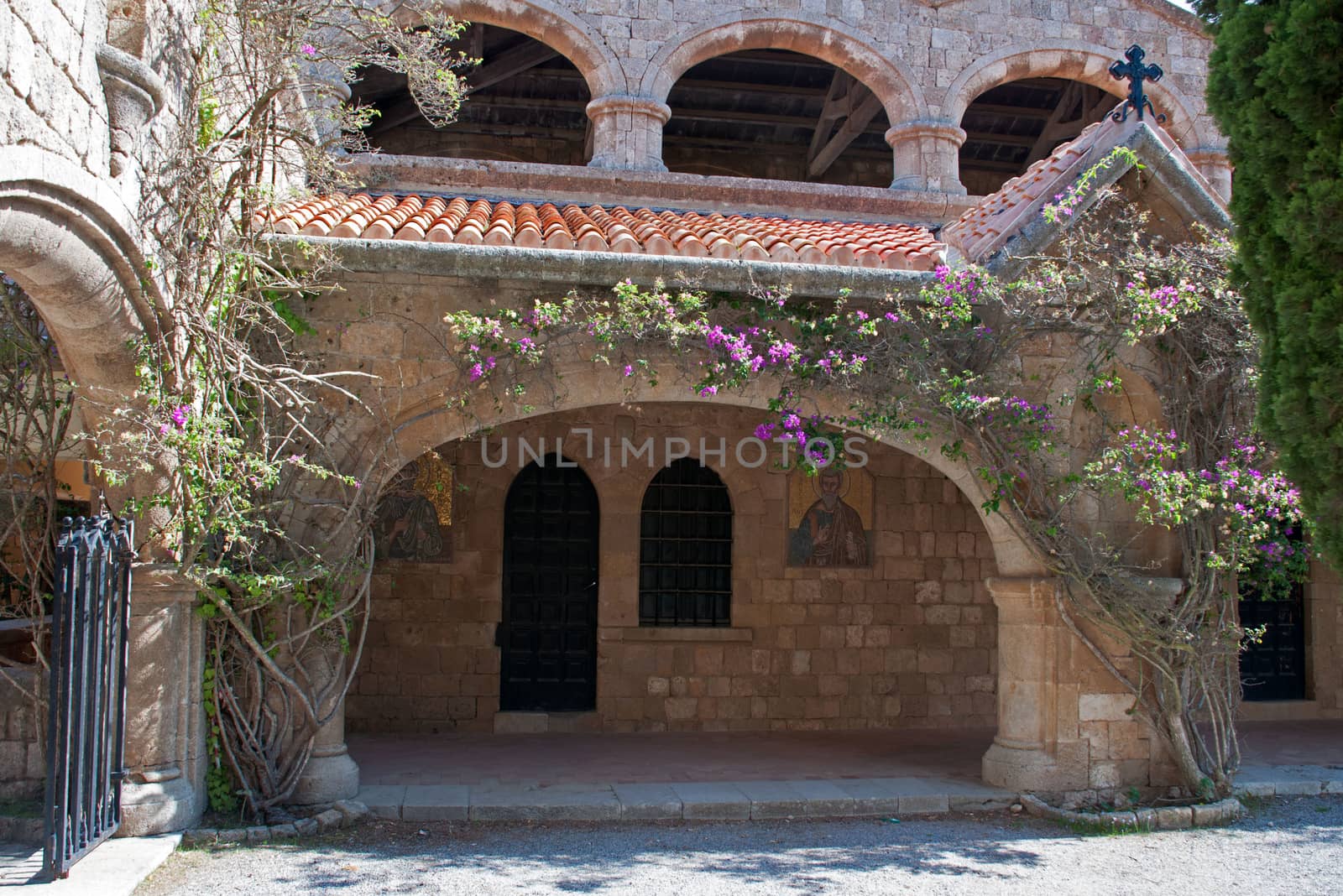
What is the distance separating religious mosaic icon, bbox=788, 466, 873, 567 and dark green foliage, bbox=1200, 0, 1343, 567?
206 inches

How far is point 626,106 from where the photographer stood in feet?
29.8

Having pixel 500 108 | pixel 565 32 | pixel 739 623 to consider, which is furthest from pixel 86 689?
pixel 500 108

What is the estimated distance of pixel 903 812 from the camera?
21.5ft

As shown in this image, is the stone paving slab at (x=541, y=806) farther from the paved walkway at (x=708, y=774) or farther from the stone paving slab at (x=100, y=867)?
the stone paving slab at (x=100, y=867)

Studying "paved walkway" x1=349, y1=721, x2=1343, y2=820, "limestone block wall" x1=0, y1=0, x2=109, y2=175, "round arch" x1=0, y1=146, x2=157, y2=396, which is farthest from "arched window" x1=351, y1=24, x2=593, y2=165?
"limestone block wall" x1=0, y1=0, x2=109, y2=175

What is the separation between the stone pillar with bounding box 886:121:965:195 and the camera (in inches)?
370

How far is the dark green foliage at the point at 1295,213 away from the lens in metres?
3.86

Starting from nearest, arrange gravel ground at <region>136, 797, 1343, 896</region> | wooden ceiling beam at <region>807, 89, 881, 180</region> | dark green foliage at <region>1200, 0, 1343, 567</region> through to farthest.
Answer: dark green foliage at <region>1200, 0, 1343, 567</region>
gravel ground at <region>136, 797, 1343, 896</region>
wooden ceiling beam at <region>807, 89, 881, 180</region>

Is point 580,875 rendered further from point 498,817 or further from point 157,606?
point 157,606

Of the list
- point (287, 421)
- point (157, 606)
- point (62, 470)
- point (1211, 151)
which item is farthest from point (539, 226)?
point (1211, 151)

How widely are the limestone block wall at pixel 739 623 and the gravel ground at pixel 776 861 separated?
2782 millimetres

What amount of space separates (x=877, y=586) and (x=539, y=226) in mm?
4357

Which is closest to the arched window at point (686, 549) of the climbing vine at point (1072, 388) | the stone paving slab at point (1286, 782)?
Answer: the climbing vine at point (1072, 388)

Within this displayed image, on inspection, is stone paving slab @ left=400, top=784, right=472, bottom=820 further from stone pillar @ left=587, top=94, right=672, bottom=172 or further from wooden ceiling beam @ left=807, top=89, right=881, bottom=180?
wooden ceiling beam @ left=807, top=89, right=881, bottom=180
